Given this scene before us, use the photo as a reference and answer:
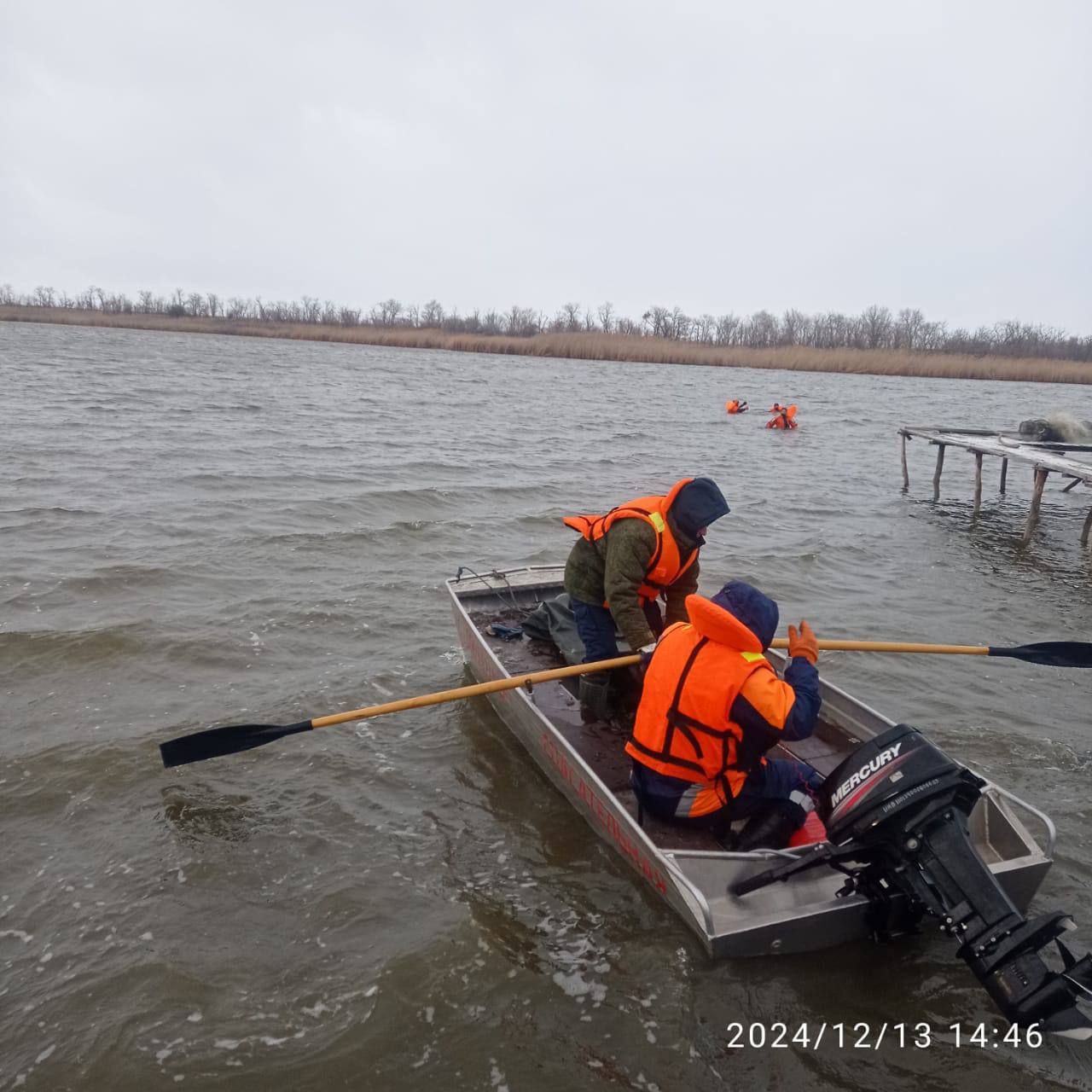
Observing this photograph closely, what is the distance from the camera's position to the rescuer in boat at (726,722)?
3.70 m

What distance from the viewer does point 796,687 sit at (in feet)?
12.9

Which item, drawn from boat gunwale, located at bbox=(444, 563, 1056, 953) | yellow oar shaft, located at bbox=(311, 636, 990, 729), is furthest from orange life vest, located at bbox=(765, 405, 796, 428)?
boat gunwale, located at bbox=(444, 563, 1056, 953)

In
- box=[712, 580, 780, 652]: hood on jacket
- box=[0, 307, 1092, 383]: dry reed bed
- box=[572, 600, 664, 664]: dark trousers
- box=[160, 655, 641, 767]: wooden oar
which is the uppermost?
box=[0, 307, 1092, 383]: dry reed bed

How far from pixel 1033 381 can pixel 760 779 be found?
5184 cm

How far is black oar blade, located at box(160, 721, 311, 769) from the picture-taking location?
4719 mm

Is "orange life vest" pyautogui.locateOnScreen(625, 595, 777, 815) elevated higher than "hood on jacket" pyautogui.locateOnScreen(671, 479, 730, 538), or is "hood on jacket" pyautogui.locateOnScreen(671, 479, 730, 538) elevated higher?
"hood on jacket" pyautogui.locateOnScreen(671, 479, 730, 538)

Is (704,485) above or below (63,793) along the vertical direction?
above

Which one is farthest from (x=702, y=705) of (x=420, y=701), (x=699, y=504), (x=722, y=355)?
(x=722, y=355)

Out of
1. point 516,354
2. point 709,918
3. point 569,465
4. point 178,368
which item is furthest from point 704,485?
point 516,354

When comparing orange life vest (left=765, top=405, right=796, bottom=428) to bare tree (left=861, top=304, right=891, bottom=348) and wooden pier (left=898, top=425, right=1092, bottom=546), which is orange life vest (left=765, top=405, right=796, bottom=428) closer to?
wooden pier (left=898, top=425, right=1092, bottom=546)

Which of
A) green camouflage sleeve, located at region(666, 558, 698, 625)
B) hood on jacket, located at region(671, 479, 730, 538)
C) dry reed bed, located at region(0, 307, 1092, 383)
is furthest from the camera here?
dry reed bed, located at region(0, 307, 1092, 383)

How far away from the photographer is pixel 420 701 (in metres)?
4.85

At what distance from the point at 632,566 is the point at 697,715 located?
5.22 ft

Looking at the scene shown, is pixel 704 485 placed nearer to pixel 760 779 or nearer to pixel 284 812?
pixel 760 779
